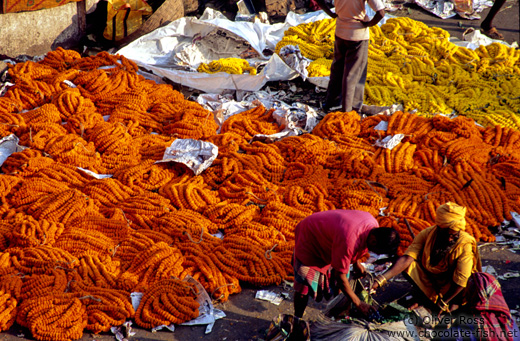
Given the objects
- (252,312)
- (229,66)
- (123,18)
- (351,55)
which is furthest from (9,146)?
(351,55)

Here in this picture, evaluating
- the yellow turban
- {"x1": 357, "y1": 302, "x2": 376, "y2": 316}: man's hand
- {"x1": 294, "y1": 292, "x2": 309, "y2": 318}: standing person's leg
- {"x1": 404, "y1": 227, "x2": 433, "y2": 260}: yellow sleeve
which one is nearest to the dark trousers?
{"x1": 404, "y1": 227, "x2": 433, "y2": 260}: yellow sleeve

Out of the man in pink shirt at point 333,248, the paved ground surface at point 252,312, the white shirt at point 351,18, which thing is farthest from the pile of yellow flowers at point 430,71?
the man in pink shirt at point 333,248

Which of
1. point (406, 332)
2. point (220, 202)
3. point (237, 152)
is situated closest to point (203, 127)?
point (237, 152)

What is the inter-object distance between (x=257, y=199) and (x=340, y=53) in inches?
98.3

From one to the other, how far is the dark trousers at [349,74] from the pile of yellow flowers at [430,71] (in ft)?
0.90

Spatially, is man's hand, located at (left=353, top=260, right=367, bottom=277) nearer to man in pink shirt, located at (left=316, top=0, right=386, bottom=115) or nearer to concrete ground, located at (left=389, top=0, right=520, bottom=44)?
man in pink shirt, located at (left=316, top=0, right=386, bottom=115)

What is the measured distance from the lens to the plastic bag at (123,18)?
7.81m

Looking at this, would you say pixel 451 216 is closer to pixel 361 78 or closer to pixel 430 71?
pixel 361 78

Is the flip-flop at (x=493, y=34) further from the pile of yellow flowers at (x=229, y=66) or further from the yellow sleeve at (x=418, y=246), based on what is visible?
the yellow sleeve at (x=418, y=246)

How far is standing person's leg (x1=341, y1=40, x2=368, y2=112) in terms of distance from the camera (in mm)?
6176

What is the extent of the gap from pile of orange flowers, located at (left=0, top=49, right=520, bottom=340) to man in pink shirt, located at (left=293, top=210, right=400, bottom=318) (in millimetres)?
668

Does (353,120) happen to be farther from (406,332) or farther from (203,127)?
(406,332)

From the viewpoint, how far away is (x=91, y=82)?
646 cm

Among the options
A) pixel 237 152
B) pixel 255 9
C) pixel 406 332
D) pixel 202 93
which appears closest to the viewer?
pixel 406 332
